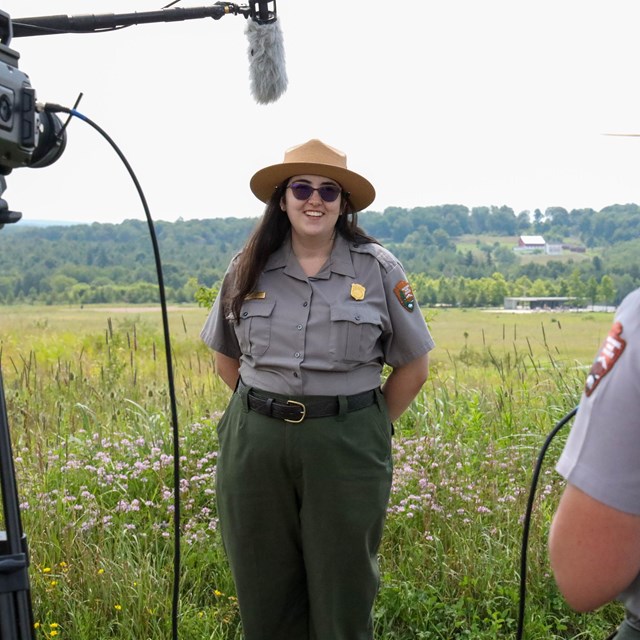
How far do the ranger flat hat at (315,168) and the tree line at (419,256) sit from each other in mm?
17203

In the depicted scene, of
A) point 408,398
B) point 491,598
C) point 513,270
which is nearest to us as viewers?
point 408,398

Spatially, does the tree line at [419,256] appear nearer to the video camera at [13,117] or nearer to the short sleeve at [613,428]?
the video camera at [13,117]

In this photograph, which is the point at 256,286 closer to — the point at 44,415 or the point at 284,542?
the point at 284,542

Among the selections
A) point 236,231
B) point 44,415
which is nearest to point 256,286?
point 44,415

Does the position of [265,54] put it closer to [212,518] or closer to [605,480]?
[212,518]

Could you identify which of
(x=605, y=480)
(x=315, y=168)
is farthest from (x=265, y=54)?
(x=605, y=480)

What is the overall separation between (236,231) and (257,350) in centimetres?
2213

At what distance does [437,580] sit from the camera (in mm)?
3301

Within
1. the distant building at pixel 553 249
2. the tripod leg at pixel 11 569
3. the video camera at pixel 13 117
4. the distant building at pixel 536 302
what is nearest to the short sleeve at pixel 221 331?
the video camera at pixel 13 117

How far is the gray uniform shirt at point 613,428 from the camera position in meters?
0.95

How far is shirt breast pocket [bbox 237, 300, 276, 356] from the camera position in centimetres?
257

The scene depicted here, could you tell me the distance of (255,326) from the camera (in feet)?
8.51

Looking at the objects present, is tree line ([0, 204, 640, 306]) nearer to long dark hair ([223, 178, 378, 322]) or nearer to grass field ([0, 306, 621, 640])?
grass field ([0, 306, 621, 640])

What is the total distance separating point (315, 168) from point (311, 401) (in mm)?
754
